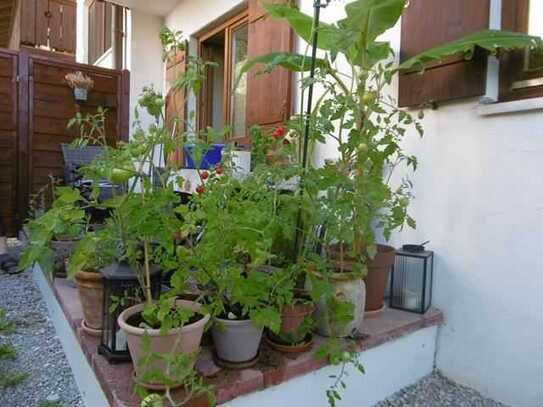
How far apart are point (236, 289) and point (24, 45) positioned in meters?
8.68

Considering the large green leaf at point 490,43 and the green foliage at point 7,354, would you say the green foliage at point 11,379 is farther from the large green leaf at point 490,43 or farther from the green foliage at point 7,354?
the large green leaf at point 490,43

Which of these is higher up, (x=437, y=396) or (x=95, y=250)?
(x=95, y=250)

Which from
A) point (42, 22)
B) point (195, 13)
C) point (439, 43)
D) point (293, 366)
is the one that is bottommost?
point (293, 366)

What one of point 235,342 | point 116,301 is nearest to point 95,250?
point 116,301

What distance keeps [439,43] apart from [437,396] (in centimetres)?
163

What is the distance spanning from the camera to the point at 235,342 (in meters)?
1.28

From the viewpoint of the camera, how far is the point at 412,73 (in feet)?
6.50

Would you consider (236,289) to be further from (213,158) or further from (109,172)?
(213,158)

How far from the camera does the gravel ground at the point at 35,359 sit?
5.51 feet

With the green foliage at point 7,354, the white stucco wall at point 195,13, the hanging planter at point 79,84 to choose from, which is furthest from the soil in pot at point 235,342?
the hanging planter at point 79,84

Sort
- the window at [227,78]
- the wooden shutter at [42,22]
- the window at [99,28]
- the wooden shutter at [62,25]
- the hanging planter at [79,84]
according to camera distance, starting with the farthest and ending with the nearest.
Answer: the wooden shutter at [62,25]
the wooden shutter at [42,22]
the window at [99,28]
the hanging planter at [79,84]
the window at [227,78]

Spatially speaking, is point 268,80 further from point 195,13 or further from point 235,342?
point 235,342

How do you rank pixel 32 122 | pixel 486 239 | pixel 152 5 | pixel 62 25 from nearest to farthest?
pixel 486 239 → pixel 152 5 → pixel 32 122 → pixel 62 25

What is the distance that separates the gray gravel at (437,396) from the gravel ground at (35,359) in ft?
4.51
